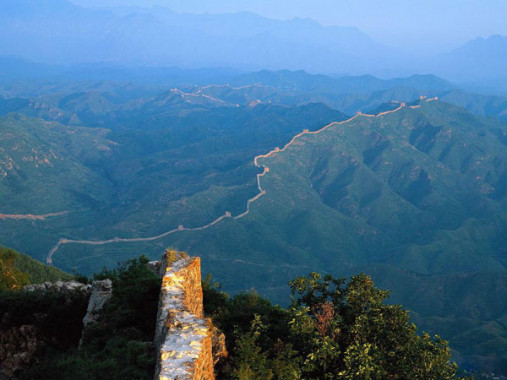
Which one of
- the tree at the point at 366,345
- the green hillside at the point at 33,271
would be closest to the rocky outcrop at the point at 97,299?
the tree at the point at 366,345

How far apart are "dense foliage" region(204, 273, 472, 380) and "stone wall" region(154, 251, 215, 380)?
245 centimetres

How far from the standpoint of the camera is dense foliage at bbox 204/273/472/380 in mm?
18281

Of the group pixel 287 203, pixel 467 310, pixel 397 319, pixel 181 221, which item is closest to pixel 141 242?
pixel 181 221

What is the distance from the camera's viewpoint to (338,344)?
2019cm

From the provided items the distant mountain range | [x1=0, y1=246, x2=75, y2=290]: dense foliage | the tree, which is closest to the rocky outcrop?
[x1=0, y1=246, x2=75, y2=290]: dense foliage

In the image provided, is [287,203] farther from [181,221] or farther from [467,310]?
[467,310]

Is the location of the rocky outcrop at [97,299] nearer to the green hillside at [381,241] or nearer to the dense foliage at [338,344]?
the dense foliage at [338,344]

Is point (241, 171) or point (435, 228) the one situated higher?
point (241, 171)

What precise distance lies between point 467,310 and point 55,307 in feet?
309

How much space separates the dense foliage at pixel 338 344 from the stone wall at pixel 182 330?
8.03 ft

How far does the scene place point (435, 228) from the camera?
16288 centimetres

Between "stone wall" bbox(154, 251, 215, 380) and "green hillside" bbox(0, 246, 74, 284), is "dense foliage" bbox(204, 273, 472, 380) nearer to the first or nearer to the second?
"stone wall" bbox(154, 251, 215, 380)

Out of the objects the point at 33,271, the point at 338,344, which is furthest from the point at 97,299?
the point at 33,271

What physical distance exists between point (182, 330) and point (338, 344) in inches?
305
